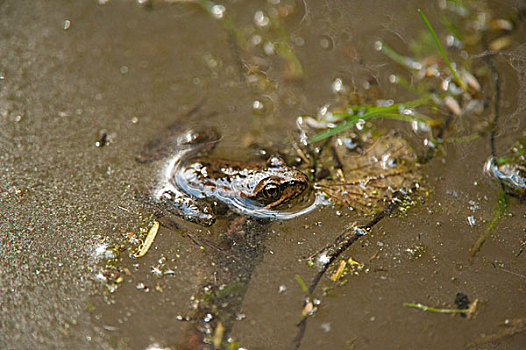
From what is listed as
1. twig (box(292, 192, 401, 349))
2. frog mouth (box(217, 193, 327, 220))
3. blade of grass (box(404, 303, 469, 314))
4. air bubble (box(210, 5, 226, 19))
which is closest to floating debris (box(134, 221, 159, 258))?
frog mouth (box(217, 193, 327, 220))

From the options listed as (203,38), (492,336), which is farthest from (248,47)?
(492,336)

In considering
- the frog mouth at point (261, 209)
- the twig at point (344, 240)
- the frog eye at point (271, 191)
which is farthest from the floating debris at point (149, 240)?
the twig at point (344, 240)

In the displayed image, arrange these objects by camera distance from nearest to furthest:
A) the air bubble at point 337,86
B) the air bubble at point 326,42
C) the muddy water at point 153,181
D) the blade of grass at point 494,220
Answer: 1. the muddy water at point 153,181
2. the blade of grass at point 494,220
3. the air bubble at point 337,86
4. the air bubble at point 326,42

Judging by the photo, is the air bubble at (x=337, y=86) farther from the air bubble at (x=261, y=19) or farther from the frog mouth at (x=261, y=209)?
the frog mouth at (x=261, y=209)

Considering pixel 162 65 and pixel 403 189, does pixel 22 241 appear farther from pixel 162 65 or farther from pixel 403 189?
pixel 403 189

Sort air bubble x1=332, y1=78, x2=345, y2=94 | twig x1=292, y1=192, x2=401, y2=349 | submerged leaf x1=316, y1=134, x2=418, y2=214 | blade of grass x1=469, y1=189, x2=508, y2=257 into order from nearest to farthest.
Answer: twig x1=292, y1=192, x2=401, y2=349
blade of grass x1=469, y1=189, x2=508, y2=257
submerged leaf x1=316, y1=134, x2=418, y2=214
air bubble x1=332, y1=78, x2=345, y2=94

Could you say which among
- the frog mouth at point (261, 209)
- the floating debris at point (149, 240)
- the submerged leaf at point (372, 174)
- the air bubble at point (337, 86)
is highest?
the air bubble at point (337, 86)

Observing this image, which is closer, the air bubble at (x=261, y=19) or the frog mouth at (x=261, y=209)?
the frog mouth at (x=261, y=209)

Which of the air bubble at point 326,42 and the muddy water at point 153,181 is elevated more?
the air bubble at point 326,42

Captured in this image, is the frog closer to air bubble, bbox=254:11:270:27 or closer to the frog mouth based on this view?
the frog mouth

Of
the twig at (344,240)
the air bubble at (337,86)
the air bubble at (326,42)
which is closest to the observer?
the twig at (344,240)
